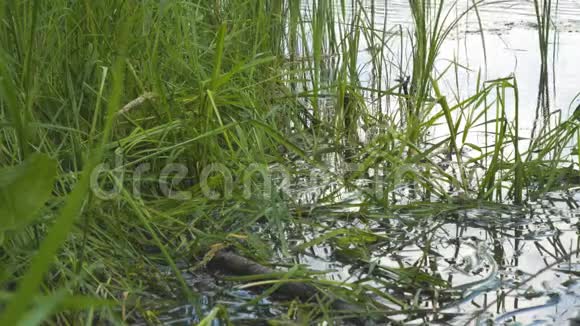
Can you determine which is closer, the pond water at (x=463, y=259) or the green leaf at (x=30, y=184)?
the green leaf at (x=30, y=184)

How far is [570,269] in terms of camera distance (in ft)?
4.75

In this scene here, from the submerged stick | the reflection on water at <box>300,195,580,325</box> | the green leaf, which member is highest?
the green leaf

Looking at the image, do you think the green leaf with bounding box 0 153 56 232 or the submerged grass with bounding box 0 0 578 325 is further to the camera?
the submerged grass with bounding box 0 0 578 325

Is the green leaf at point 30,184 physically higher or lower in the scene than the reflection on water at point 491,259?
higher

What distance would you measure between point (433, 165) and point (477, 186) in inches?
4.6

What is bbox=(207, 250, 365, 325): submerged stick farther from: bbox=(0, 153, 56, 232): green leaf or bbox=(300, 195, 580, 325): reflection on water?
bbox=(0, 153, 56, 232): green leaf

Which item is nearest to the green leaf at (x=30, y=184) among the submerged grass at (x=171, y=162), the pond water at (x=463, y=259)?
the submerged grass at (x=171, y=162)

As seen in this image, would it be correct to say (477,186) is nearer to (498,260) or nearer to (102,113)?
A: (498,260)

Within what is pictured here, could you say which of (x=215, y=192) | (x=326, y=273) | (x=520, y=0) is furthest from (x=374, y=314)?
(x=520, y=0)

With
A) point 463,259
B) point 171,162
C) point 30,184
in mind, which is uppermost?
point 30,184

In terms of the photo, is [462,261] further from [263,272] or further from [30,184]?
[30,184]

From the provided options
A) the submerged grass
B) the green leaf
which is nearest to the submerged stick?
the submerged grass

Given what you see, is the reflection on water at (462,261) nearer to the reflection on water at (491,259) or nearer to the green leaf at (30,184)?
the reflection on water at (491,259)

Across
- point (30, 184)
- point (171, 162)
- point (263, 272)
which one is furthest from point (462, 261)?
point (30, 184)
